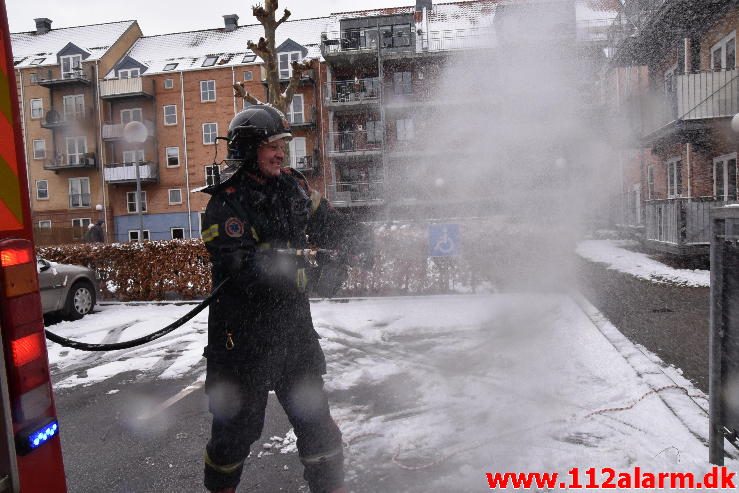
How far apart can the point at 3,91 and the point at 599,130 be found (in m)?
14.1

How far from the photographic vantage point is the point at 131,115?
34.6 meters

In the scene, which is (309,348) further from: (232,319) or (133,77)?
(133,77)

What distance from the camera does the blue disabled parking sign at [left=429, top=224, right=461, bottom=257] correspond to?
8609 mm

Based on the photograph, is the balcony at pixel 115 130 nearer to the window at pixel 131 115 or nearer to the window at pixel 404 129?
the window at pixel 131 115

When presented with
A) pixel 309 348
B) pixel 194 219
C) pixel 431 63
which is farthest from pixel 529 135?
pixel 194 219

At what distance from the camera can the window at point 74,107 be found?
115 feet

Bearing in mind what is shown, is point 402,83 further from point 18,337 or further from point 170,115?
point 18,337

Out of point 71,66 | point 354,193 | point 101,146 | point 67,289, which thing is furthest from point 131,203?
point 67,289

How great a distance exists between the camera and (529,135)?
38.7 feet

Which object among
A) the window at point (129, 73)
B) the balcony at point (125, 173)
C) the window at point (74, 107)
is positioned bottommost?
the balcony at point (125, 173)

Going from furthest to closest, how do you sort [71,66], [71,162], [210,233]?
[71,162]
[71,66]
[210,233]

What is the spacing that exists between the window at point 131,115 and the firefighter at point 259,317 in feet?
119

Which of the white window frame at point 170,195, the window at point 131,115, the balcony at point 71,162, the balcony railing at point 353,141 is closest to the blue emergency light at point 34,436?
the balcony railing at point 353,141

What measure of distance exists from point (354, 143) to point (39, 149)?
23331mm
